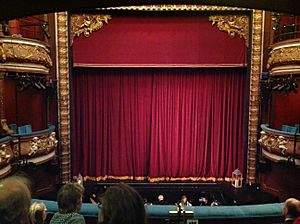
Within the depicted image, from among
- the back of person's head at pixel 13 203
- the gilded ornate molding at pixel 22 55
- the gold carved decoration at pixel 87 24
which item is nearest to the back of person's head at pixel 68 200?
the back of person's head at pixel 13 203

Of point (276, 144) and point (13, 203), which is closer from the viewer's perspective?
point (13, 203)

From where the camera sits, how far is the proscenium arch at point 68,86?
36.3ft

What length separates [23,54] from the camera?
9.33m

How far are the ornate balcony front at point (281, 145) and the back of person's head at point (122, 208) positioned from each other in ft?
27.3

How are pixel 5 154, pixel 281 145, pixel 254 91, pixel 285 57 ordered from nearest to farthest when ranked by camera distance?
pixel 5 154, pixel 281 145, pixel 285 57, pixel 254 91

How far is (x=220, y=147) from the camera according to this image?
12266mm

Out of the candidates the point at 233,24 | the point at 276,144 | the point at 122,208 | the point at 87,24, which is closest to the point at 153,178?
the point at 276,144

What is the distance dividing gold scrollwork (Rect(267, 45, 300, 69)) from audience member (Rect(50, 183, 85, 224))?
848cm

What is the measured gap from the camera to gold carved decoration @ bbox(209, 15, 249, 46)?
11.1 metres

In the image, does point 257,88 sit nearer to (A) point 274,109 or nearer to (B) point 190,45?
(A) point 274,109

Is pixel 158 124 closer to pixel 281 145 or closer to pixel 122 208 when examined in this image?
pixel 281 145

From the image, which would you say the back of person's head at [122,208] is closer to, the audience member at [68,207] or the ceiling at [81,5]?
the audience member at [68,207]

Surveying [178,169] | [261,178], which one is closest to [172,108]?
[178,169]

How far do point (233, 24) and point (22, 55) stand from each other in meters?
6.23
